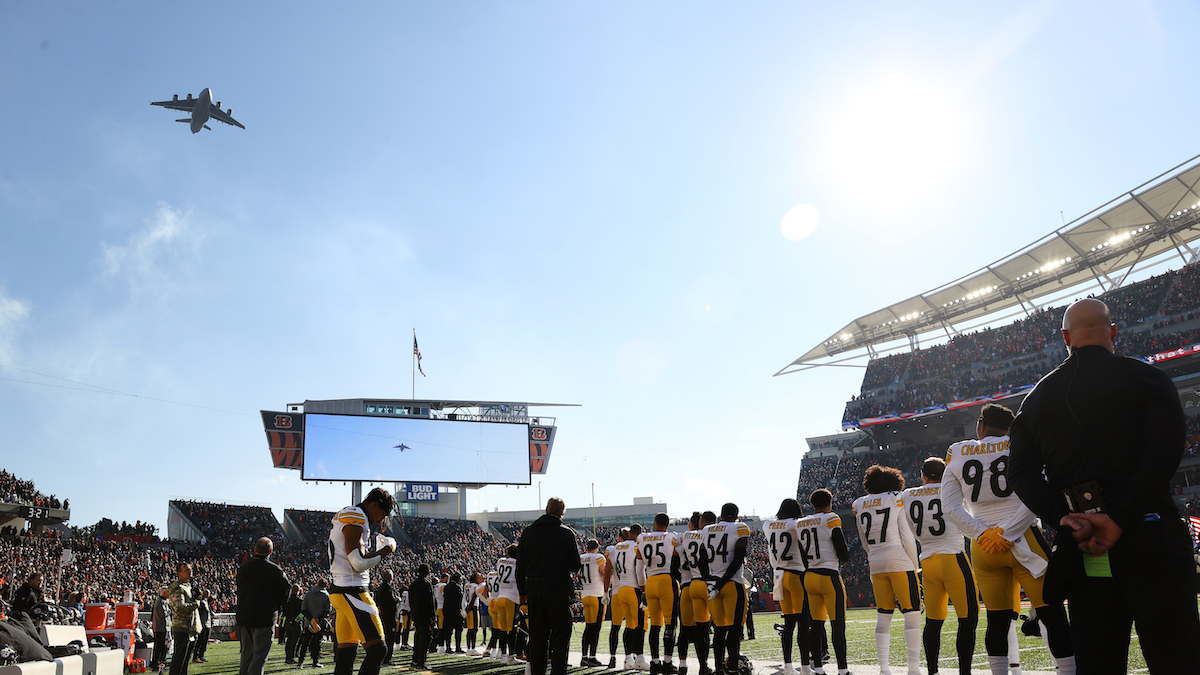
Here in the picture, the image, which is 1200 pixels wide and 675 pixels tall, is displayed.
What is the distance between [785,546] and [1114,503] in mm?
5693

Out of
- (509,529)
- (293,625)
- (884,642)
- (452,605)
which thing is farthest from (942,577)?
(509,529)

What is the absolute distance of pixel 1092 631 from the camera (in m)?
2.89

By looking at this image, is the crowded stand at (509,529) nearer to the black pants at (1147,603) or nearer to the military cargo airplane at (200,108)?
the military cargo airplane at (200,108)

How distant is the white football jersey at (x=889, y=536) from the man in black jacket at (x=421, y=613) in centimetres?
772

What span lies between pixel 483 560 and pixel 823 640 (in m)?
39.9

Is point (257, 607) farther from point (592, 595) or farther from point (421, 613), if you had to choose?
point (421, 613)

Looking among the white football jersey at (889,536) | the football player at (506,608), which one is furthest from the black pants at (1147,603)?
the football player at (506,608)

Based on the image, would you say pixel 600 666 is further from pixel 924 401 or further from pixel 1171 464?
pixel 924 401

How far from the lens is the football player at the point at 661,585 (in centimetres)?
899

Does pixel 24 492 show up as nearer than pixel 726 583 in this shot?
No

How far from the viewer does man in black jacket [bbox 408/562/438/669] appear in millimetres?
12234

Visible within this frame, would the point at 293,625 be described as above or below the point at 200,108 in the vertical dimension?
below

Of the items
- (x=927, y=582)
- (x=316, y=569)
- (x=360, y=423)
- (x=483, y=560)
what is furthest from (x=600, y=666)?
(x=483, y=560)

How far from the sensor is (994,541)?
4445mm
